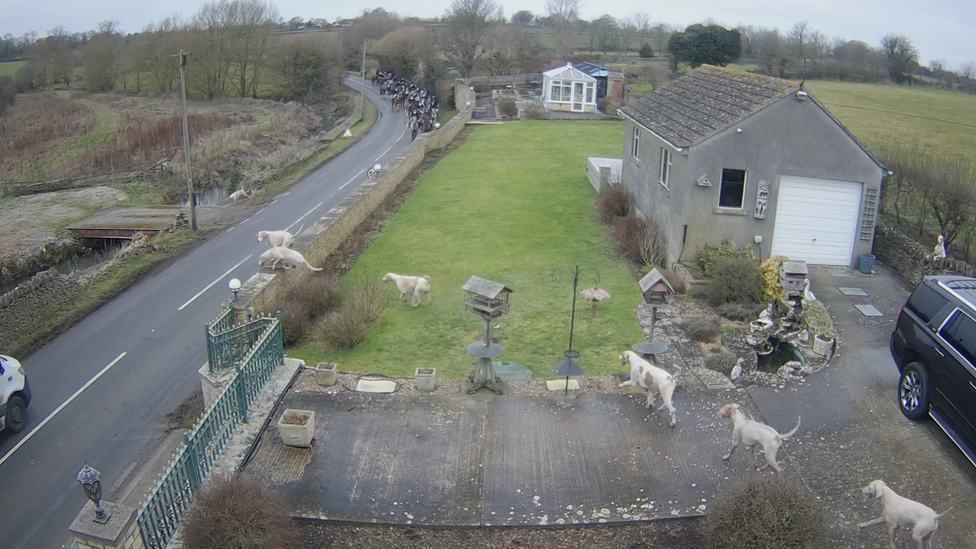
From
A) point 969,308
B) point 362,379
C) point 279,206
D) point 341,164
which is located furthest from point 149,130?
point 969,308

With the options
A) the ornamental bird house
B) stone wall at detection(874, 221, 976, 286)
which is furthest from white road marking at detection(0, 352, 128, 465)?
stone wall at detection(874, 221, 976, 286)

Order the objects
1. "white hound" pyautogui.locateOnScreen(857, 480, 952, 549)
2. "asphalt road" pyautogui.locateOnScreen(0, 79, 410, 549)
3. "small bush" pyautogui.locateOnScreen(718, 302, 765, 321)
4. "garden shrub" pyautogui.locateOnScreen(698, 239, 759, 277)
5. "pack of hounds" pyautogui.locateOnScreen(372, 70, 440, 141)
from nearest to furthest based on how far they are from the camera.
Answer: "white hound" pyautogui.locateOnScreen(857, 480, 952, 549), "asphalt road" pyautogui.locateOnScreen(0, 79, 410, 549), "small bush" pyautogui.locateOnScreen(718, 302, 765, 321), "garden shrub" pyautogui.locateOnScreen(698, 239, 759, 277), "pack of hounds" pyautogui.locateOnScreen(372, 70, 440, 141)

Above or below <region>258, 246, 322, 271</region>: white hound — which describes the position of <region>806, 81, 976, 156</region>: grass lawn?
above

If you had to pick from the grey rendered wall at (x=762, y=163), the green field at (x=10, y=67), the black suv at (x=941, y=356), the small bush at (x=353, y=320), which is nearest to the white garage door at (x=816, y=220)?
the grey rendered wall at (x=762, y=163)

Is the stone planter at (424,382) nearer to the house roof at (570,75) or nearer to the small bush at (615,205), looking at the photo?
the small bush at (615,205)

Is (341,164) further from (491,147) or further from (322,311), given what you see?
(322,311)

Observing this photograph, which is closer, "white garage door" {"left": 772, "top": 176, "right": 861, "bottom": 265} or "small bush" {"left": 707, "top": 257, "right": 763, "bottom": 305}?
"small bush" {"left": 707, "top": 257, "right": 763, "bottom": 305}

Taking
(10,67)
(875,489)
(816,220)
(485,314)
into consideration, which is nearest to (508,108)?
(816,220)

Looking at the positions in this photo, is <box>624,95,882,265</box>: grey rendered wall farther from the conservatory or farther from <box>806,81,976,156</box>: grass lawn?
the conservatory

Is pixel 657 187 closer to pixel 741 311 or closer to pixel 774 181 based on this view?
pixel 774 181
